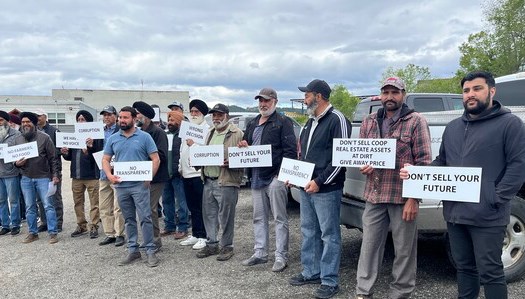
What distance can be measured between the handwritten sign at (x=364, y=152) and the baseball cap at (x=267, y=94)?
4.10ft

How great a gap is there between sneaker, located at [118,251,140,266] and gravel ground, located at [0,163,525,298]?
9 cm

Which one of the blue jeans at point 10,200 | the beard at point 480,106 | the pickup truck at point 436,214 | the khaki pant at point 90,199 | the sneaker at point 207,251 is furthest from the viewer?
the blue jeans at point 10,200

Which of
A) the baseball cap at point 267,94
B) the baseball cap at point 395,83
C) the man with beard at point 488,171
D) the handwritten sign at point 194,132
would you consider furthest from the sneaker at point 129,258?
the man with beard at point 488,171

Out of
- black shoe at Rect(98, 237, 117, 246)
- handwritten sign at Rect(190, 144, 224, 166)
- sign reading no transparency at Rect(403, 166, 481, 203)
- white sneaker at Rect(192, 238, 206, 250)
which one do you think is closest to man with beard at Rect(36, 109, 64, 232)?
black shoe at Rect(98, 237, 117, 246)

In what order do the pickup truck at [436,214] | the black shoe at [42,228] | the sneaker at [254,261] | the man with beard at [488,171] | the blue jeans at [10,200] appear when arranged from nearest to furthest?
the man with beard at [488,171] → the pickup truck at [436,214] → the sneaker at [254,261] → the blue jeans at [10,200] → the black shoe at [42,228]

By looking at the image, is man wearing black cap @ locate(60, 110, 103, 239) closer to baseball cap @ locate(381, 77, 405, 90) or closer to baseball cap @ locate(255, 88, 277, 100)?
baseball cap @ locate(255, 88, 277, 100)

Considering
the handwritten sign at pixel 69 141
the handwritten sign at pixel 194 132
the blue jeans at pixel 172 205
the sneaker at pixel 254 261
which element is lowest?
the sneaker at pixel 254 261

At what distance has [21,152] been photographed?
652 centimetres

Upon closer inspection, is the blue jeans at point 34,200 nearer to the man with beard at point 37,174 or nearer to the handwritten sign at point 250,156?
the man with beard at point 37,174

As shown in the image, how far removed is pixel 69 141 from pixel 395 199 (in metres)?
5.30

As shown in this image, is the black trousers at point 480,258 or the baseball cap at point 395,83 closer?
the black trousers at point 480,258

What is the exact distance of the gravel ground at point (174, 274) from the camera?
425cm

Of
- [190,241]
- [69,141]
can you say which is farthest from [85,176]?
[190,241]

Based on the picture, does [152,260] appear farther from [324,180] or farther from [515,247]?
[515,247]
